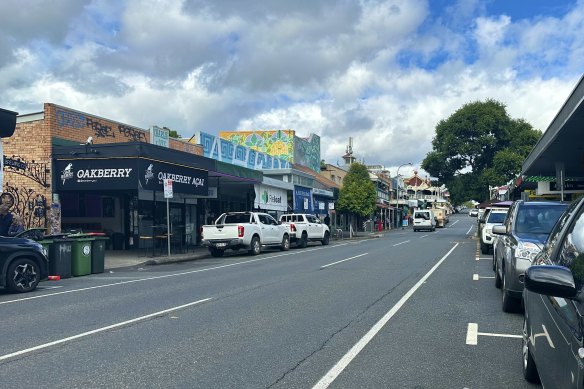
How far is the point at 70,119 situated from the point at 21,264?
10275 mm

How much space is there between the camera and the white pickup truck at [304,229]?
27.6 meters

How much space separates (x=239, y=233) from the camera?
21.9 meters

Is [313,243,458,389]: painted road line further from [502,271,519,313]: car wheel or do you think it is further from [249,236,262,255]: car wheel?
[249,236,262,255]: car wheel

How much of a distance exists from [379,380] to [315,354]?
1.08 m

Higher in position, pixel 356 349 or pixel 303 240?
pixel 303 240

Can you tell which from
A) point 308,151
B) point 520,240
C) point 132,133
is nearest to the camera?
point 520,240

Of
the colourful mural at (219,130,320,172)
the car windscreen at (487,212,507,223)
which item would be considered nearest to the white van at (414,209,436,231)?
the colourful mural at (219,130,320,172)

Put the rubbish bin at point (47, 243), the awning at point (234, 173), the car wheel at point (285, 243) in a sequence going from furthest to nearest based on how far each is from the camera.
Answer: the car wheel at point (285, 243)
the awning at point (234, 173)
the rubbish bin at point (47, 243)

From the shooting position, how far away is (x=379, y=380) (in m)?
5.24

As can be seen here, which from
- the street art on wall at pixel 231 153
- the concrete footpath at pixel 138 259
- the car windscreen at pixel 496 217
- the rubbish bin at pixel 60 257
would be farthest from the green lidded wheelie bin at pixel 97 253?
the car windscreen at pixel 496 217

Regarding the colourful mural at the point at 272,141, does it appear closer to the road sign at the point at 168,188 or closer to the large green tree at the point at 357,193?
the large green tree at the point at 357,193

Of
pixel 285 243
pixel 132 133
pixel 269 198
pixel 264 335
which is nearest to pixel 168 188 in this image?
pixel 132 133

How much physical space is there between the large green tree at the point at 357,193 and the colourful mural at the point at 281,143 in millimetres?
5208

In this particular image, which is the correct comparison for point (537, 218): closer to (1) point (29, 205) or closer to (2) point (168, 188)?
(2) point (168, 188)
